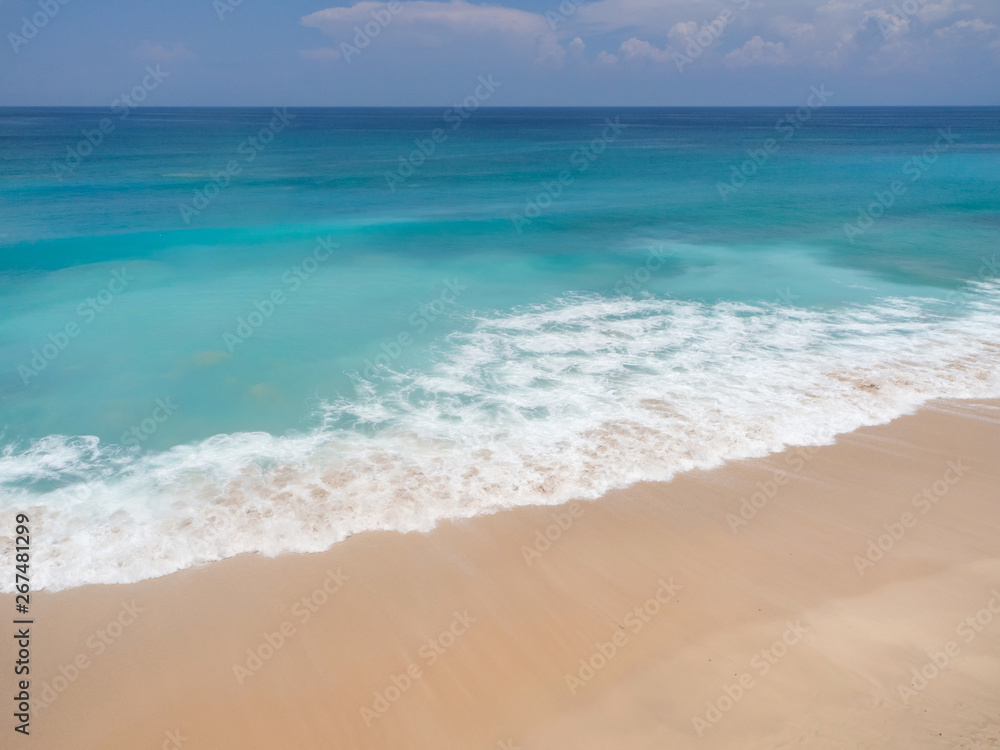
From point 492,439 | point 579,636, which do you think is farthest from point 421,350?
point 579,636

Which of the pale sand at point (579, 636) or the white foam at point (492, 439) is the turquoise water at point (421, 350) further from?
the pale sand at point (579, 636)

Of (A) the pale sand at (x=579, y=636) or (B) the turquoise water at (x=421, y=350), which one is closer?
(A) the pale sand at (x=579, y=636)

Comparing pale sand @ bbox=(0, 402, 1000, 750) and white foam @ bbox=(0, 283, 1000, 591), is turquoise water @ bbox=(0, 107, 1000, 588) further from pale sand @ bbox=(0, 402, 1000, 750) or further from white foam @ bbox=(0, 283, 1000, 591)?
pale sand @ bbox=(0, 402, 1000, 750)

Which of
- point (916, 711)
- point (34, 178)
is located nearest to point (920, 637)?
point (916, 711)

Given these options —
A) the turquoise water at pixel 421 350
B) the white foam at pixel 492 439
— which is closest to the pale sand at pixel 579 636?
the white foam at pixel 492 439

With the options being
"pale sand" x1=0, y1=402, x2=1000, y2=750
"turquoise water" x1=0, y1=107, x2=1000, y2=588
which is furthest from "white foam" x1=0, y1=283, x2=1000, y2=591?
"pale sand" x1=0, y1=402, x2=1000, y2=750
